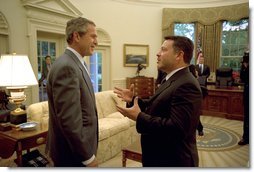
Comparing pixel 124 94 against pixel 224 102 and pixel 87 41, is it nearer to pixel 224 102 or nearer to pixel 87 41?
pixel 87 41

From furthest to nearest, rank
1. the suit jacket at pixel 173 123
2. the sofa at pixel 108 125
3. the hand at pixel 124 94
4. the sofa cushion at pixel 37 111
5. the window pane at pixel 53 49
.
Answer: the sofa at pixel 108 125 < the sofa cushion at pixel 37 111 < the window pane at pixel 53 49 < the hand at pixel 124 94 < the suit jacket at pixel 173 123

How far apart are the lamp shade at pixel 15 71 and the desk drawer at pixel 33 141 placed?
463mm

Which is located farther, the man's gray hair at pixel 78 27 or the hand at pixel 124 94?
the hand at pixel 124 94

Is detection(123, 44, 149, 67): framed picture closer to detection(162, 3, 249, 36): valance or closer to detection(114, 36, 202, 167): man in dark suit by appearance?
detection(162, 3, 249, 36): valance

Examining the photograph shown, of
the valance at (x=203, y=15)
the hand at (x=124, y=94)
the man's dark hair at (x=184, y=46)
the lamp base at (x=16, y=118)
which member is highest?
the valance at (x=203, y=15)

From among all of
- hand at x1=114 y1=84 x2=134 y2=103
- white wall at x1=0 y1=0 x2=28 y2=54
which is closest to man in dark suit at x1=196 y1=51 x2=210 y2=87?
hand at x1=114 y1=84 x2=134 y2=103

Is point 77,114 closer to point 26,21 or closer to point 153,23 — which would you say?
point 26,21

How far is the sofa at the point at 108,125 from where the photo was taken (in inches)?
94.6

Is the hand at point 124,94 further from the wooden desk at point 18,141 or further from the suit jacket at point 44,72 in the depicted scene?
the wooden desk at point 18,141

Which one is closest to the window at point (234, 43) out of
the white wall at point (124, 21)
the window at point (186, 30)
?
the window at point (186, 30)

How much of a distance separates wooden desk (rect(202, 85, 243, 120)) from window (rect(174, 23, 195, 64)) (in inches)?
20.1

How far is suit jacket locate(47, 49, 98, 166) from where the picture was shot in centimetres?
115

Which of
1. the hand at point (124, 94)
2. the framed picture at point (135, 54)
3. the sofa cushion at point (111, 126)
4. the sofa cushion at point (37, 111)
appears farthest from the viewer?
the sofa cushion at point (111, 126)

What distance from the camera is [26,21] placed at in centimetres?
185
